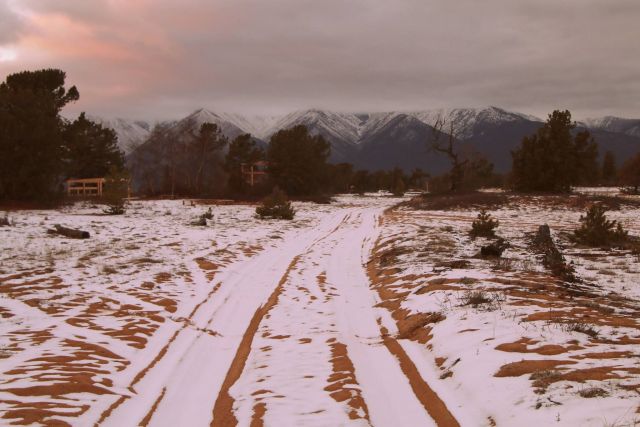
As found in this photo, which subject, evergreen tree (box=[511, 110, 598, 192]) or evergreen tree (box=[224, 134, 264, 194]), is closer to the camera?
evergreen tree (box=[511, 110, 598, 192])

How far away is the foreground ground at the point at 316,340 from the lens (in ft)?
16.5

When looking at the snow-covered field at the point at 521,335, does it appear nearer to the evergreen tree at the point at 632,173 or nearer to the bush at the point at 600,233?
the bush at the point at 600,233

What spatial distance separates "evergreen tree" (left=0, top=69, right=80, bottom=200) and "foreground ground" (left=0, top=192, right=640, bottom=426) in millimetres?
17439

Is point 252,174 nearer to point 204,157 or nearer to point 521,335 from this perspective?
point 204,157

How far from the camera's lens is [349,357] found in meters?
6.84

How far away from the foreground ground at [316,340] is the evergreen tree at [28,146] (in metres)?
17.4

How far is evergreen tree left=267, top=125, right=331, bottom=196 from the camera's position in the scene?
58.4m

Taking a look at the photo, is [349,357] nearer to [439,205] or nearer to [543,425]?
[543,425]

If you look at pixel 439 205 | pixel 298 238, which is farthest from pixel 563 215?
pixel 298 238

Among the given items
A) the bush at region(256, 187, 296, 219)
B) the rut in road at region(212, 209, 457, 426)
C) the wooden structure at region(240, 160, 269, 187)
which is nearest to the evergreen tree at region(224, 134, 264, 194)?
the wooden structure at region(240, 160, 269, 187)

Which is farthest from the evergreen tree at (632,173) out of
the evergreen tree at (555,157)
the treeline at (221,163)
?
the treeline at (221,163)

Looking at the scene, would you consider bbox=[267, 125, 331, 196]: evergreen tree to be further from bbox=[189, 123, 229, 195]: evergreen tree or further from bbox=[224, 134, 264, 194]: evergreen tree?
bbox=[189, 123, 229, 195]: evergreen tree

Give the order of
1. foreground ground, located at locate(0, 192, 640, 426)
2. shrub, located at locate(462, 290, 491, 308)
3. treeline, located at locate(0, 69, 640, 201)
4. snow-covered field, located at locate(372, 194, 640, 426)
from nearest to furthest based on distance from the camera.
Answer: snow-covered field, located at locate(372, 194, 640, 426) → foreground ground, located at locate(0, 192, 640, 426) → shrub, located at locate(462, 290, 491, 308) → treeline, located at locate(0, 69, 640, 201)

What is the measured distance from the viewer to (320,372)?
20.7 ft
